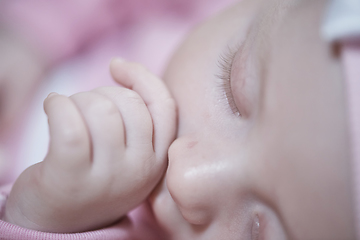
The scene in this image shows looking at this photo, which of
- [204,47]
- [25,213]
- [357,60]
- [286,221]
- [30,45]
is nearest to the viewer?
[357,60]

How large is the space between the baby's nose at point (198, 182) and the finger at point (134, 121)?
67 mm

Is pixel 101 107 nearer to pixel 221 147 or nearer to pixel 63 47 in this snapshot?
pixel 221 147

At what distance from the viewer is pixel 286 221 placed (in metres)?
0.49

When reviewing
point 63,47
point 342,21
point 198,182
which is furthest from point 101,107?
point 63,47

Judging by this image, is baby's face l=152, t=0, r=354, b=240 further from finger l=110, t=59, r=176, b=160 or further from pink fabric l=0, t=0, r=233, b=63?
pink fabric l=0, t=0, r=233, b=63

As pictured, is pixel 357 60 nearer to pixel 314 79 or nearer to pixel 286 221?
pixel 314 79

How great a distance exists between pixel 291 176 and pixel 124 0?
91cm

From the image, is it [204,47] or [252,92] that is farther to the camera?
[204,47]

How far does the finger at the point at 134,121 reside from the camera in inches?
23.0

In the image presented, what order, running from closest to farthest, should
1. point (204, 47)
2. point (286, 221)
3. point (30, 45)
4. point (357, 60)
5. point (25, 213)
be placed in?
1. point (357, 60)
2. point (286, 221)
3. point (25, 213)
4. point (204, 47)
5. point (30, 45)

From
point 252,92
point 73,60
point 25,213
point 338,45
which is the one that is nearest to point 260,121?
point 252,92

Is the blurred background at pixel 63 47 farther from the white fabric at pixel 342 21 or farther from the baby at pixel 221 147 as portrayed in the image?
the white fabric at pixel 342 21

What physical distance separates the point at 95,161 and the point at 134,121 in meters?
0.10

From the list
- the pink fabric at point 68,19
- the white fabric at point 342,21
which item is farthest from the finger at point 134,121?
the pink fabric at point 68,19
